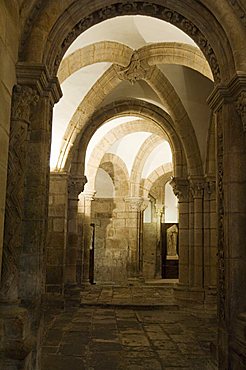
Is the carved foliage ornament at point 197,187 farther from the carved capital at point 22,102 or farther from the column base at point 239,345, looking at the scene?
the carved capital at point 22,102

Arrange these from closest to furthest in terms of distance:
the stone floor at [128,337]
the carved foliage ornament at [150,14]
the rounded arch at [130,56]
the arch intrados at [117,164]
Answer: the stone floor at [128,337], the carved foliage ornament at [150,14], the rounded arch at [130,56], the arch intrados at [117,164]

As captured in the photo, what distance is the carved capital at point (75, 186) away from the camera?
965cm

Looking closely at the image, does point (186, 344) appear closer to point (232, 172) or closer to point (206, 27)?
point (232, 172)

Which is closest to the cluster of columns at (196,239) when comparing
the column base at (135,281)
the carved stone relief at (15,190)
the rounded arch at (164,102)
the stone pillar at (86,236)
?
the rounded arch at (164,102)

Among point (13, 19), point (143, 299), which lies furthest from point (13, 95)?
point (143, 299)

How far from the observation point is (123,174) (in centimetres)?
1538

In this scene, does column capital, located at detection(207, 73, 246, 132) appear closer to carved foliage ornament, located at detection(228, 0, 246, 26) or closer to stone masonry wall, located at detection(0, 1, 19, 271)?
carved foliage ornament, located at detection(228, 0, 246, 26)

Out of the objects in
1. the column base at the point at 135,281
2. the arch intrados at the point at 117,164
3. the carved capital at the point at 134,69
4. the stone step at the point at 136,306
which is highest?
the carved capital at the point at 134,69

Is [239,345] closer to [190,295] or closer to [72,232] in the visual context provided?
[190,295]

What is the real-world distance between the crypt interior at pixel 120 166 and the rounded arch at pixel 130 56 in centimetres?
2

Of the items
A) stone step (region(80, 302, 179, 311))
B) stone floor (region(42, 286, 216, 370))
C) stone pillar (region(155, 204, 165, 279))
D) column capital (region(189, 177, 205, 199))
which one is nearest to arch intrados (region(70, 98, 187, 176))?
column capital (region(189, 177, 205, 199))

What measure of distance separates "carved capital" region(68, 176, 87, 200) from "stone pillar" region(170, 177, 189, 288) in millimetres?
2030

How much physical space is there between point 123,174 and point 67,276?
6646 millimetres

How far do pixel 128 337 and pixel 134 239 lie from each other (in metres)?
9.00
